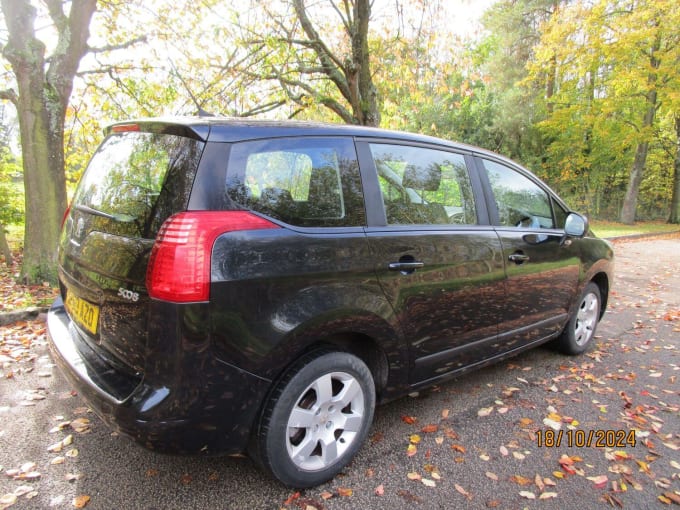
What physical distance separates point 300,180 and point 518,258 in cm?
182

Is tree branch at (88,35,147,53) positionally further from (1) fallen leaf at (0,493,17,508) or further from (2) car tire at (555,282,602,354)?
(2) car tire at (555,282,602,354)

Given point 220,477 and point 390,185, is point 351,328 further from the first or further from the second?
point 220,477

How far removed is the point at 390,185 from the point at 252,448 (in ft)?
5.11

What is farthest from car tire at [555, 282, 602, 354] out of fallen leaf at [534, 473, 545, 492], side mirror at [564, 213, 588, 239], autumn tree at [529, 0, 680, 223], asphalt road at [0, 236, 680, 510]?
autumn tree at [529, 0, 680, 223]

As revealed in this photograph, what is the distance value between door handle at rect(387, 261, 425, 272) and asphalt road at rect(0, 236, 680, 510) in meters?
1.07

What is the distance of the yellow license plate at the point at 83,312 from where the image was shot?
2113 millimetres

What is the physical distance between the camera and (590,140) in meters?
22.2

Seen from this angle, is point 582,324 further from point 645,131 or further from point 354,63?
point 645,131

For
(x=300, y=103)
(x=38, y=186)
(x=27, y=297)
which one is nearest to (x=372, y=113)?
Answer: (x=300, y=103)

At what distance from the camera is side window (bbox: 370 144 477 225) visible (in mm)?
2488

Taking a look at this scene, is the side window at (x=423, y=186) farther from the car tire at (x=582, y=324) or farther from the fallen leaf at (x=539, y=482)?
the car tire at (x=582, y=324)

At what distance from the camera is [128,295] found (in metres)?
1.86

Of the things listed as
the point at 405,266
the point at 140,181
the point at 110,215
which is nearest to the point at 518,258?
the point at 405,266
